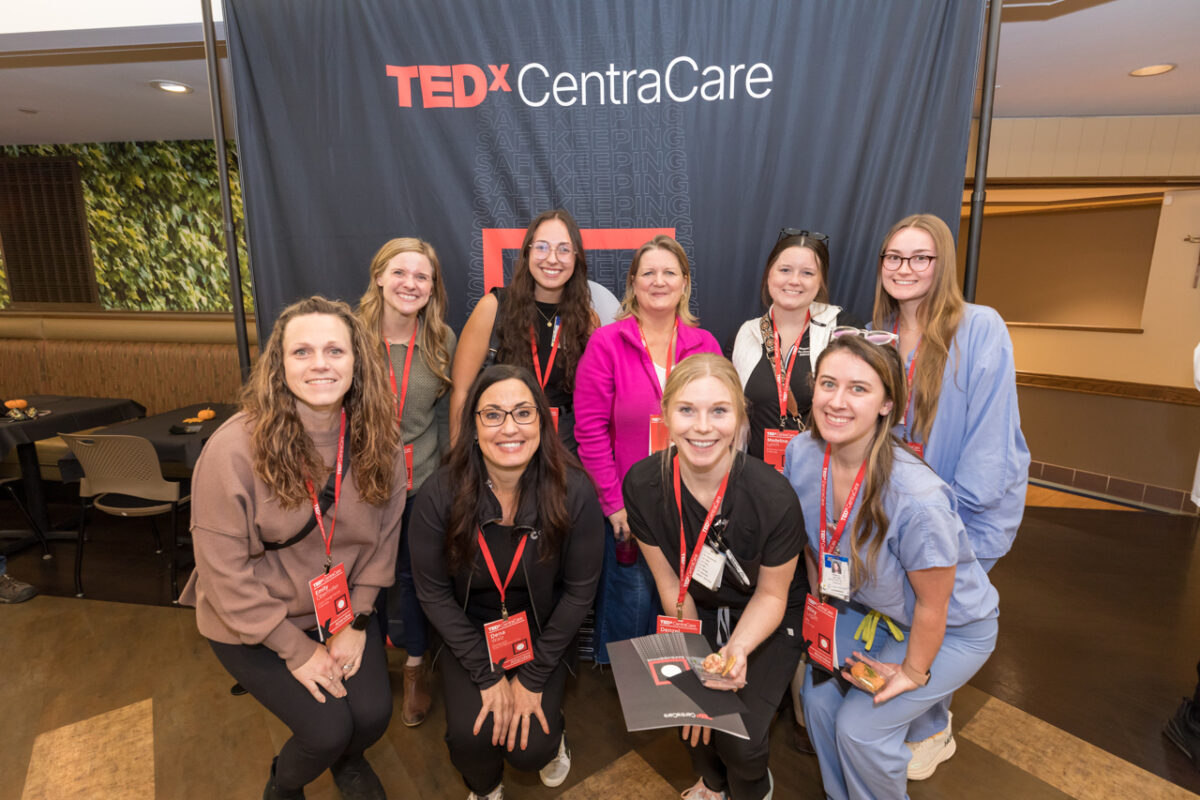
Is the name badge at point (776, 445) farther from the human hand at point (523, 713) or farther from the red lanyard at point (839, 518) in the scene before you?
the human hand at point (523, 713)

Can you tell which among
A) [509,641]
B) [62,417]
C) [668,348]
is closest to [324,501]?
[509,641]

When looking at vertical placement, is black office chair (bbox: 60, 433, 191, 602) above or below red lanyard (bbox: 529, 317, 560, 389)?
below

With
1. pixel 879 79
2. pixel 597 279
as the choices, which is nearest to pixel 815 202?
pixel 879 79

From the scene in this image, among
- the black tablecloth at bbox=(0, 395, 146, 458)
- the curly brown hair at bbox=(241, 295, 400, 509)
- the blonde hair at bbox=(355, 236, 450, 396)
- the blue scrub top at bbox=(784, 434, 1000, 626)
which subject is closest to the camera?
the blue scrub top at bbox=(784, 434, 1000, 626)

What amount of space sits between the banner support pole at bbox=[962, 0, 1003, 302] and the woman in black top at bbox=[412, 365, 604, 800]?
1.54m

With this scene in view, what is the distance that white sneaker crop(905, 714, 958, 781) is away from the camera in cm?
188

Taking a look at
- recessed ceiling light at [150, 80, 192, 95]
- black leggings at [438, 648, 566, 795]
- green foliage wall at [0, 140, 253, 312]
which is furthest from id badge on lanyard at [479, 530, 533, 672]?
green foliage wall at [0, 140, 253, 312]

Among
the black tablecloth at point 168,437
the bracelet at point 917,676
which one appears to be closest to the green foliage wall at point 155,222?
the black tablecloth at point 168,437

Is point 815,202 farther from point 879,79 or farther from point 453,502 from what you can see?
point 453,502

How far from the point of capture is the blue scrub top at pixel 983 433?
1720 mm

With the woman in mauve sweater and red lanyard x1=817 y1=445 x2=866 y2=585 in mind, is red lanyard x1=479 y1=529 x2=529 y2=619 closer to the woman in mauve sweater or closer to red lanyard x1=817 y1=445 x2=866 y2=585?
the woman in mauve sweater

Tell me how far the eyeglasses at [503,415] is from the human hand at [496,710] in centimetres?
75

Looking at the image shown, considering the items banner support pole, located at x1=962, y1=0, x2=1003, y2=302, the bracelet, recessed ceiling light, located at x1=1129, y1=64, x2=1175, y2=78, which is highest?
recessed ceiling light, located at x1=1129, y1=64, x2=1175, y2=78

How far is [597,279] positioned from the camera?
2.49 meters
